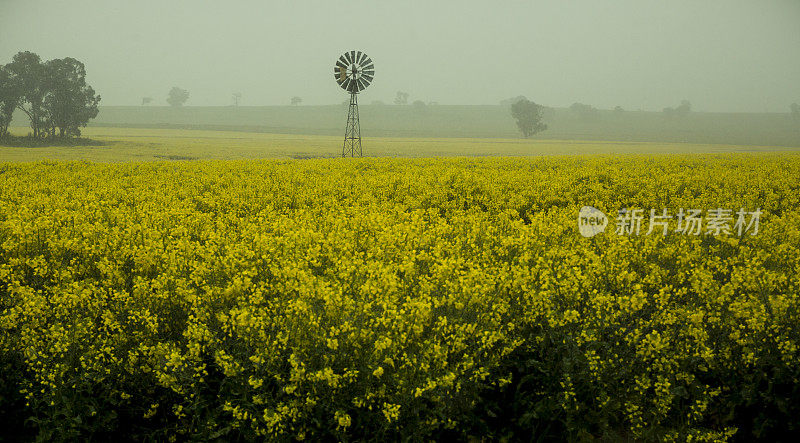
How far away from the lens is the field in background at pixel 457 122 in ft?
380

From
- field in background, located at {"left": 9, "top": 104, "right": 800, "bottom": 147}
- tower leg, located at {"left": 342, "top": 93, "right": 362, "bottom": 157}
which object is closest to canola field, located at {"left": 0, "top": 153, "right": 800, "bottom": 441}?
tower leg, located at {"left": 342, "top": 93, "right": 362, "bottom": 157}

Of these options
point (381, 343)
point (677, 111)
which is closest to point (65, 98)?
point (381, 343)

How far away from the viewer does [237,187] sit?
38.7 ft

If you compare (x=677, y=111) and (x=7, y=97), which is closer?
(x=7, y=97)

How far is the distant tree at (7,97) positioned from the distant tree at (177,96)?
475 ft

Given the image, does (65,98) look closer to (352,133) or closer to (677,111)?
(352,133)

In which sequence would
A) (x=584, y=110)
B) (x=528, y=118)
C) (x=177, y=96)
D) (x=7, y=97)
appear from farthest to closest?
1. (x=177, y=96)
2. (x=584, y=110)
3. (x=528, y=118)
4. (x=7, y=97)

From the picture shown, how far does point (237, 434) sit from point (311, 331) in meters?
1.17

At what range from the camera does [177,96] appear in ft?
642

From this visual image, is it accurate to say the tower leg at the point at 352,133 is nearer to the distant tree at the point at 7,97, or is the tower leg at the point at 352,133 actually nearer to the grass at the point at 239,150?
the grass at the point at 239,150

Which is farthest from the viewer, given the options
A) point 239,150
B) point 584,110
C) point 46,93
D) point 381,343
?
point 584,110

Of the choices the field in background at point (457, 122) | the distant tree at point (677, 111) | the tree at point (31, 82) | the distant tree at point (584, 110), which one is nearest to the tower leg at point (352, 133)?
the tree at point (31, 82)

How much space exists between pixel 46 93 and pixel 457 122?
10426cm

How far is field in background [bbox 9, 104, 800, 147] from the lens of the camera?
116 meters
